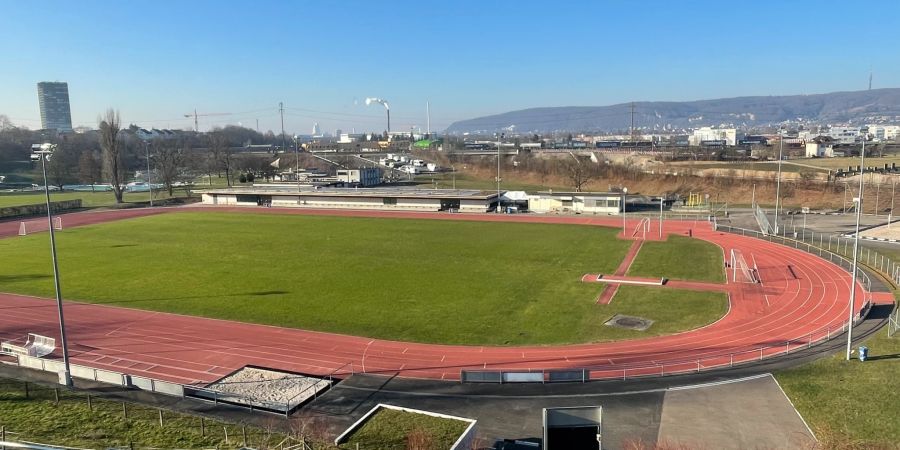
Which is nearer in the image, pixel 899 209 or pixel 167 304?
pixel 167 304

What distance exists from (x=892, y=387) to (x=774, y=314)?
397 inches

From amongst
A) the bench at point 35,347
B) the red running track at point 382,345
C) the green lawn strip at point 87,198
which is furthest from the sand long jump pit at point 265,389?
the green lawn strip at point 87,198

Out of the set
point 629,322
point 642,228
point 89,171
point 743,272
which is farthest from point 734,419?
point 89,171

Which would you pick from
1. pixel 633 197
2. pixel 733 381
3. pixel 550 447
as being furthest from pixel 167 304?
pixel 633 197

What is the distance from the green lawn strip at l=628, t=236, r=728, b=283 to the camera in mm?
40312

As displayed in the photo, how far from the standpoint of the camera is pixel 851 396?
67.5ft

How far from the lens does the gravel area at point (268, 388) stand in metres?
21.1

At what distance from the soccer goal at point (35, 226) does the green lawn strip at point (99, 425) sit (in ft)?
176

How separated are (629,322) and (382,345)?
13319 mm

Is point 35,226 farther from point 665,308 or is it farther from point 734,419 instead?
point 734,419

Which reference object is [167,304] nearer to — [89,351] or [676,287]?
[89,351]

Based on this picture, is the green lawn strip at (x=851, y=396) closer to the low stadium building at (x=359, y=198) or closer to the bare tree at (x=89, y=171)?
the low stadium building at (x=359, y=198)

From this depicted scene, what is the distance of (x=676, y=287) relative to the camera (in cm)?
3706

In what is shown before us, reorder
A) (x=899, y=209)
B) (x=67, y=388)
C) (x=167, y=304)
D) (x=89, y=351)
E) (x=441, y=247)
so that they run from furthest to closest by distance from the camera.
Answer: (x=899, y=209)
(x=441, y=247)
(x=167, y=304)
(x=89, y=351)
(x=67, y=388)
